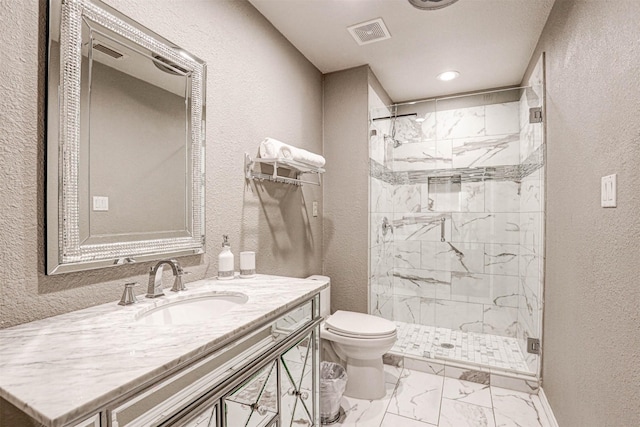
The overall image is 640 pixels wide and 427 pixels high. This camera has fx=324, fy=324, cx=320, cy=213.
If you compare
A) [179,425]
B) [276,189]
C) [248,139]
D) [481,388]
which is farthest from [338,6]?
[481,388]

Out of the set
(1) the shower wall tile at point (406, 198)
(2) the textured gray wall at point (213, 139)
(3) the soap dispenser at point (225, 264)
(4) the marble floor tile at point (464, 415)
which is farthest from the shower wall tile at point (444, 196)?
(3) the soap dispenser at point (225, 264)

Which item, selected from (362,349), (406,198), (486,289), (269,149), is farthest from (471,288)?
(269,149)

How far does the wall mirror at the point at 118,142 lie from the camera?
100 centimetres

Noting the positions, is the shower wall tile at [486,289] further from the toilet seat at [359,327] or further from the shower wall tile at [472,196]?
the toilet seat at [359,327]

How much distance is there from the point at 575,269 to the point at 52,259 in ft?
6.66

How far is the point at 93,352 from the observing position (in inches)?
28.9

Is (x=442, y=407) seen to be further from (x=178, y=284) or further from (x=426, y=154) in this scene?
(x=426, y=154)

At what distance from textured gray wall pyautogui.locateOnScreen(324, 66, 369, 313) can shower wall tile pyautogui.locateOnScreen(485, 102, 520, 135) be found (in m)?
1.11

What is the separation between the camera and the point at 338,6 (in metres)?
1.92

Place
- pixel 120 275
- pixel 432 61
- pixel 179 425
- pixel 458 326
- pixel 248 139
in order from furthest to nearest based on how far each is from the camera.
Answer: pixel 458 326 → pixel 432 61 → pixel 248 139 → pixel 120 275 → pixel 179 425

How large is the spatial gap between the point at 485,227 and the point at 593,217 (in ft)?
5.30

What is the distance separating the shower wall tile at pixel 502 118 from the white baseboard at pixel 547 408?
194cm

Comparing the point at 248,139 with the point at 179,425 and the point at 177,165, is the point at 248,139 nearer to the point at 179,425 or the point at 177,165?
the point at 177,165

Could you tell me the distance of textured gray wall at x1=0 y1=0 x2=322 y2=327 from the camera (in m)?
0.90
